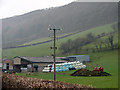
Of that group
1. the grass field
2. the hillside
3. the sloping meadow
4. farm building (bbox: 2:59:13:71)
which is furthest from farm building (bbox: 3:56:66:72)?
the hillside

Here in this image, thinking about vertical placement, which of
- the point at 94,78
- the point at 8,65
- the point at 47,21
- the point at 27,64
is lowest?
the point at 8,65

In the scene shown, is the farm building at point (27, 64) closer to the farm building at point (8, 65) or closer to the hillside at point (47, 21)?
the farm building at point (8, 65)

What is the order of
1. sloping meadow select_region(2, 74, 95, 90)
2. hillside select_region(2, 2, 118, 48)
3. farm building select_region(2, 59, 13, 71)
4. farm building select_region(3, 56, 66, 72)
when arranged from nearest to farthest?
sloping meadow select_region(2, 74, 95, 90), farm building select_region(3, 56, 66, 72), farm building select_region(2, 59, 13, 71), hillside select_region(2, 2, 118, 48)

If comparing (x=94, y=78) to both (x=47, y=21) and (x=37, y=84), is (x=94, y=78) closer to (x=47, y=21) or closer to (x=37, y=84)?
(x=37, y=84)

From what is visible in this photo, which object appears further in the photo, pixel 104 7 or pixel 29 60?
pixel 104 7

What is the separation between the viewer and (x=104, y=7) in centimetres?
13412

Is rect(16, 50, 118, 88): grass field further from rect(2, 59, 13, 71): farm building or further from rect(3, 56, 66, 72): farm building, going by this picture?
rect(2, 59, 13, 71): farm building

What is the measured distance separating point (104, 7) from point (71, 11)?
35116 mm

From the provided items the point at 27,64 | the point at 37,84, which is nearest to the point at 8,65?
the point at 27,64

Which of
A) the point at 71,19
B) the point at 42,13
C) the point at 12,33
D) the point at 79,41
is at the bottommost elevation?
the point at 79,41

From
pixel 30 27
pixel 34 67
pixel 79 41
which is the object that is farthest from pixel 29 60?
pixel 30 27

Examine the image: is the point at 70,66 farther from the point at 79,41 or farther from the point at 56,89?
the point at 79,41

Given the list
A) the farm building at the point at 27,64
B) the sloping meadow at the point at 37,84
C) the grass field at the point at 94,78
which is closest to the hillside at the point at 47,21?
the farm building at the point at 27,64

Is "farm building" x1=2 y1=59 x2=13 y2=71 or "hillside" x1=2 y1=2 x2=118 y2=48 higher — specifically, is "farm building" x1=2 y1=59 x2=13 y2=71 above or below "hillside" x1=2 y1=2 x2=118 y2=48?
below
